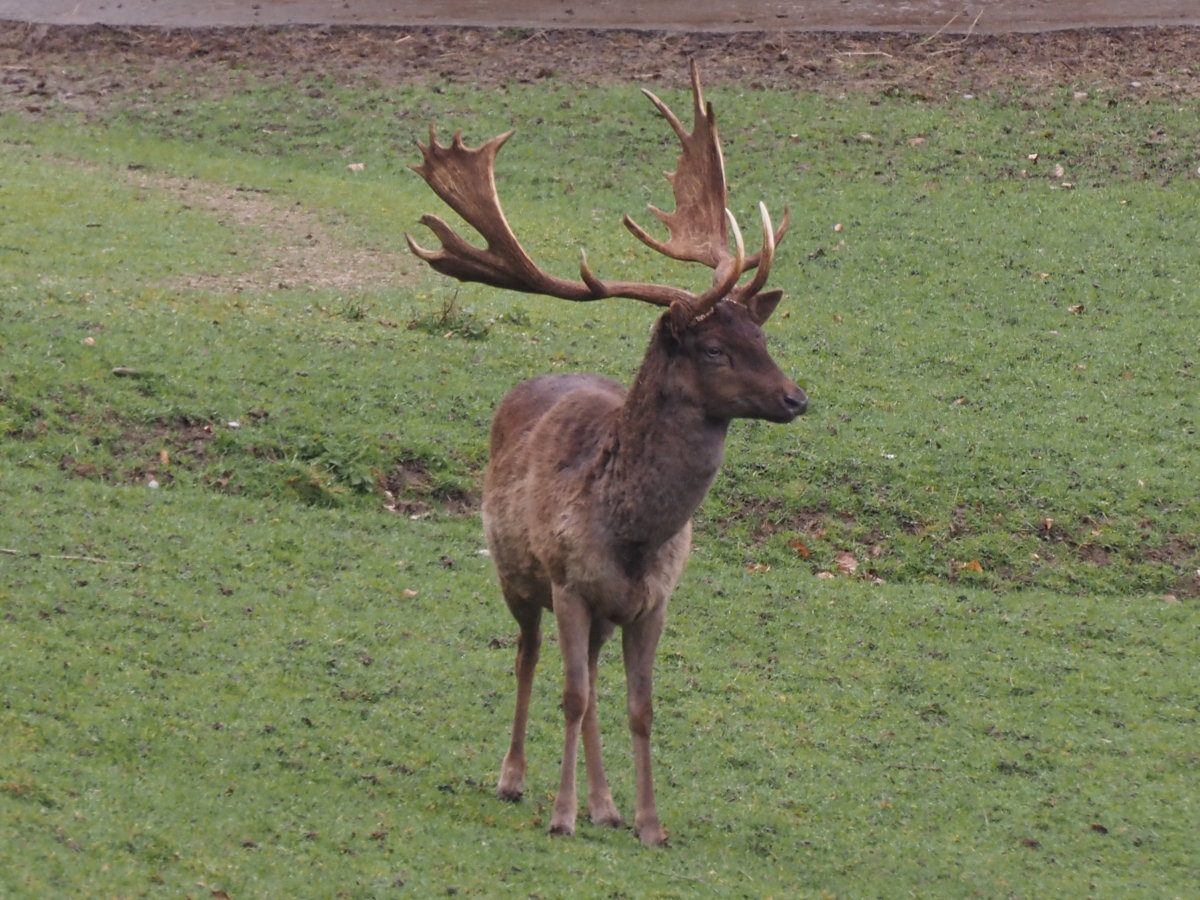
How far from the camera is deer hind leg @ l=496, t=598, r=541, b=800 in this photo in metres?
8.16

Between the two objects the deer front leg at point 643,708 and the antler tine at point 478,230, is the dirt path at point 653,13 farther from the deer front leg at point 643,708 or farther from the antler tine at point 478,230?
the deer front leg at point 643,708

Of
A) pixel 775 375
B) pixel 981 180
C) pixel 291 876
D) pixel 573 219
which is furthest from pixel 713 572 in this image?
pixel 981 180

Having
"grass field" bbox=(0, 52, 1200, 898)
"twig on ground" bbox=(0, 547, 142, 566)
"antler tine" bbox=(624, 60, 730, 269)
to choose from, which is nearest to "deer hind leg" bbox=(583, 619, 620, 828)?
"grass field" bbox=(0, 52, 1200, 898)

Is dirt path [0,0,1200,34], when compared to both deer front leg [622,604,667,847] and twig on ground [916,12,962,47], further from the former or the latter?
deer front leg [622,604,667,847]

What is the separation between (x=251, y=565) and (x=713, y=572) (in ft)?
9.61

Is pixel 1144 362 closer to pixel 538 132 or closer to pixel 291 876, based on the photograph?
pixel 538 132

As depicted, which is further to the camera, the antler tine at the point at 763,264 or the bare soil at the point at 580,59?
the bare soil at the point at 580,59

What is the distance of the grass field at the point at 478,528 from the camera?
767 centimetres

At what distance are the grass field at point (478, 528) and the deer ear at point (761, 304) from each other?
230 centimetres

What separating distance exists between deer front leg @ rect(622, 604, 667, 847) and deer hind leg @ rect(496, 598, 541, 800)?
553 mm

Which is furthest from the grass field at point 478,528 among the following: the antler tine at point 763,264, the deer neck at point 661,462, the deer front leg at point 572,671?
the antler tine at point 763,264

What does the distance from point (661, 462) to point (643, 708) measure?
1.16 metres

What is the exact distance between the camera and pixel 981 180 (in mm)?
18016

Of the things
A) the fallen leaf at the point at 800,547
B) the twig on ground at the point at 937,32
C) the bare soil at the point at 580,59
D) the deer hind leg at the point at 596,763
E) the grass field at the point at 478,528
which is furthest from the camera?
the twig on ground at the point at 937,32
